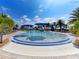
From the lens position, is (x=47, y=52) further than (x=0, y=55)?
Yes

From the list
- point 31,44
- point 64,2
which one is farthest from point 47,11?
point 31,44

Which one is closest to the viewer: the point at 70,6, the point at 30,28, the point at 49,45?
the point at 49,45

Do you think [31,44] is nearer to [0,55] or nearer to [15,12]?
[0,55]

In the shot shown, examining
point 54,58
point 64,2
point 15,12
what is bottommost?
point 54,58

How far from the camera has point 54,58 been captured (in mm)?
8086

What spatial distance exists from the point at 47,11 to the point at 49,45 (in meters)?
30.0

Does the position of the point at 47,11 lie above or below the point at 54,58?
above

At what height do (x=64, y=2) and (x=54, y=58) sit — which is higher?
(x=64, y=2)

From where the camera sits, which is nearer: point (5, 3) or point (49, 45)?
point (49, 45)

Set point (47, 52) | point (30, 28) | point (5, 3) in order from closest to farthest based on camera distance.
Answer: point (47, 52)
point (30, 28)
point (5, 3)

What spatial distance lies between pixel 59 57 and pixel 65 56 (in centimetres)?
46

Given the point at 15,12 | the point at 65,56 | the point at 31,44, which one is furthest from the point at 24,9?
the point at 65,56

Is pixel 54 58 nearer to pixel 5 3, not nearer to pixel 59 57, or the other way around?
pixel 59 57

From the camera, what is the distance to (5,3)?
40469 mm
